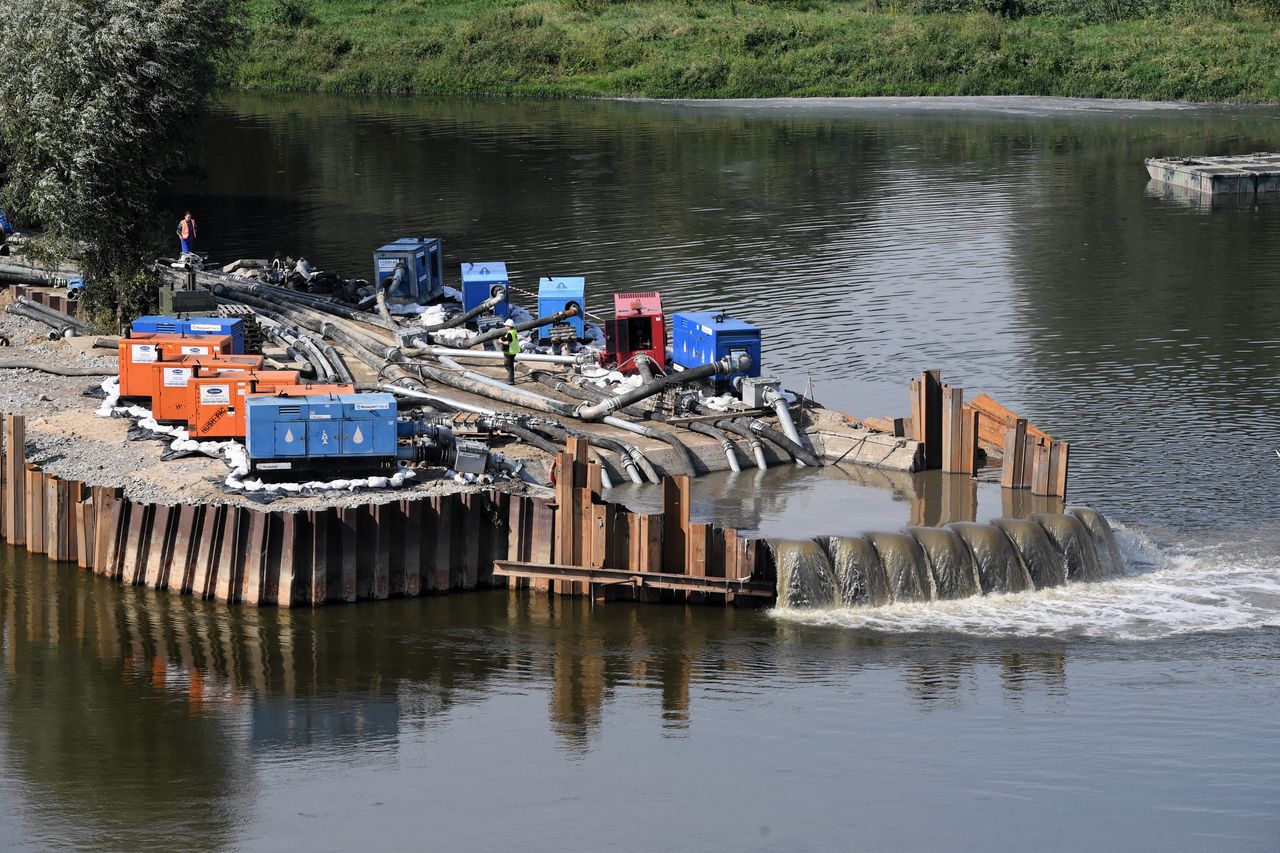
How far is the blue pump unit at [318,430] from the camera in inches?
1394

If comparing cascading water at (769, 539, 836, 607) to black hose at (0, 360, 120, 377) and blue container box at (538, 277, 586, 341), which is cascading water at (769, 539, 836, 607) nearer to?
blue container box at (538, 277, 586, 341)

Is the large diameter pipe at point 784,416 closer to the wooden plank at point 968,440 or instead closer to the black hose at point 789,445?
the black hose at point 789,445

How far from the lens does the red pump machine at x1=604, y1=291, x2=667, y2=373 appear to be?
46281mm

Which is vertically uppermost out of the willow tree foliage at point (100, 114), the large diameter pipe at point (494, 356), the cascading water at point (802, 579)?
the willow tree foliage at point (100, 114)

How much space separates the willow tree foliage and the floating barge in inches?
1994

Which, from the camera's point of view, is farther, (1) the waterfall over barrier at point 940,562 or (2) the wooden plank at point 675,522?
(1) the waterfall over barrier at point 940,562

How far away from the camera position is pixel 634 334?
46.5m

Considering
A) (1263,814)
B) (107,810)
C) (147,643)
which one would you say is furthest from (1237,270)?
(107,810)

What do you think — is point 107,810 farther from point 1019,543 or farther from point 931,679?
point 1019,543

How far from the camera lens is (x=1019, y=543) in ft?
112

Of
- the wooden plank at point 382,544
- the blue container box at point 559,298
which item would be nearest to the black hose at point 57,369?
the blue container box at point 559,298

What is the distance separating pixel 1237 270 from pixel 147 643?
47.6 meters

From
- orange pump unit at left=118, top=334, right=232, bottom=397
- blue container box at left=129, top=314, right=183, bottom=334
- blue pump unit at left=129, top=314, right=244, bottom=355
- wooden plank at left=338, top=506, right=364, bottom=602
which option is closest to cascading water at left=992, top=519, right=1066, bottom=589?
wooden plank at left=338, top=506, right=364, bottom=602

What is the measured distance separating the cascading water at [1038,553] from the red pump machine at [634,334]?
14.3 metres
